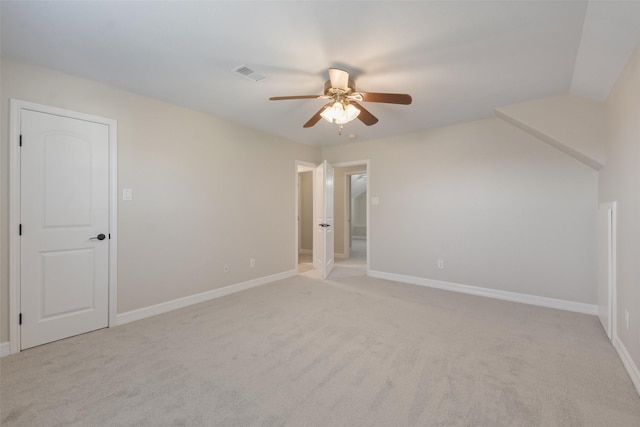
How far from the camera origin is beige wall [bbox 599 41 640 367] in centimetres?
189

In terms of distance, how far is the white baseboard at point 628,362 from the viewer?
72.2 inches

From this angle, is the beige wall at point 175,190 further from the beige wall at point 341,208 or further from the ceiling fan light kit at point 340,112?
the beige wall at point 341,208

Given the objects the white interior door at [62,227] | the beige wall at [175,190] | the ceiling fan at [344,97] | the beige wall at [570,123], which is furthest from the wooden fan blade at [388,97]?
the white interior door at [62,227]

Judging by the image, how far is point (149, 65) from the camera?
2.40 metres

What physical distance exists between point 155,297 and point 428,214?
3.87 metres

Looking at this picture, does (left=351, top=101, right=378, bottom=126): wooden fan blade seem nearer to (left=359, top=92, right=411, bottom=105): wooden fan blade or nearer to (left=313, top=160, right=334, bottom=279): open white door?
(left=359, top=92, right=411, bottom=105): wooden fan blade

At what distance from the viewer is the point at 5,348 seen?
2246mm

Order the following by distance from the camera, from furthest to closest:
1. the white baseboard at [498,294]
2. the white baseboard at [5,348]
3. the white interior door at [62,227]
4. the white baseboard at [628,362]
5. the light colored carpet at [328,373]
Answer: the white baseboard at [498,294], the white interior door at [62,227], the white baseboard at [5,348], the white baseboard at [628,362], the light colored carpet at [328,373]

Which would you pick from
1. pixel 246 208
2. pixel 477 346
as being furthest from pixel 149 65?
pixel 477 346

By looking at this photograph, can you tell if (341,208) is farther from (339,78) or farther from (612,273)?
(612,273)

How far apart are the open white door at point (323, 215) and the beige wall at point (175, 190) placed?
80 cm

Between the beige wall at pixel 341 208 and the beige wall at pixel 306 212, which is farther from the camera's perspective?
the beige wall at pixel 306 212

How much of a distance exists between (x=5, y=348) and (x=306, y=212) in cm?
564

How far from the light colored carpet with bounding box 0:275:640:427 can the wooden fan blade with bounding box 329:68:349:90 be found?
2.26 m
